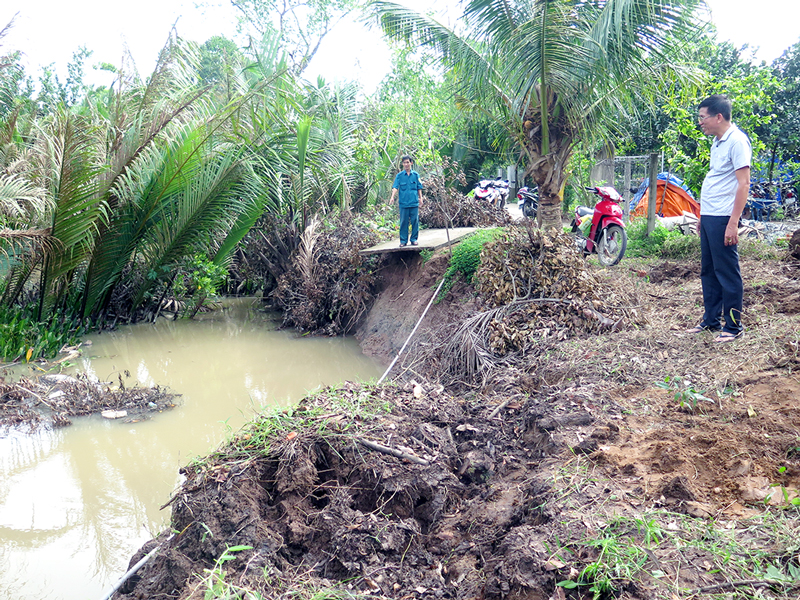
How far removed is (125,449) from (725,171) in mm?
5335

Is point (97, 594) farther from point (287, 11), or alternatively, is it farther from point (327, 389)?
point (287, 11)

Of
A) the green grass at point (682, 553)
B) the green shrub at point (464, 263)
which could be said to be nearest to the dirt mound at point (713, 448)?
the green grass at point (682, 553)

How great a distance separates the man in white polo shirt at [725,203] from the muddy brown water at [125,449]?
10.4 feet

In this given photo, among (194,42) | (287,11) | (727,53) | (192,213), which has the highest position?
(287,11)

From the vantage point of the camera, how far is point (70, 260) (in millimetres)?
7750

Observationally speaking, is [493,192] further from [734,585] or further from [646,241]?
[734,585]

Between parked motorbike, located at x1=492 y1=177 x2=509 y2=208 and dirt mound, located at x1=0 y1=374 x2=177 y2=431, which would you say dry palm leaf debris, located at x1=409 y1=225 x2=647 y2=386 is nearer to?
dirt mound, located at x1=0 y1=374 x2=177 y2=431

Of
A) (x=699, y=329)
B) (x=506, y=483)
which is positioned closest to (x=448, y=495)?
(x=506, y=483)

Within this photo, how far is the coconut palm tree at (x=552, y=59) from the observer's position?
280 inches

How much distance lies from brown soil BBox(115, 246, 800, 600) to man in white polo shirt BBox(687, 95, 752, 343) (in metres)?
0.31

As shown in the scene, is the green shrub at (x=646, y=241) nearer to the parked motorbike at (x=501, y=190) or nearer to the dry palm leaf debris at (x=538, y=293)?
the dry palm leaf debris at (x=538, y=293)

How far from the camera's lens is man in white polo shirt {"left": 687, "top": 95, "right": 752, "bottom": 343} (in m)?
4.09

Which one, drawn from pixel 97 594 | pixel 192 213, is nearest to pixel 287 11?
pixel 192 213

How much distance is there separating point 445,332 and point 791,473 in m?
3.73
